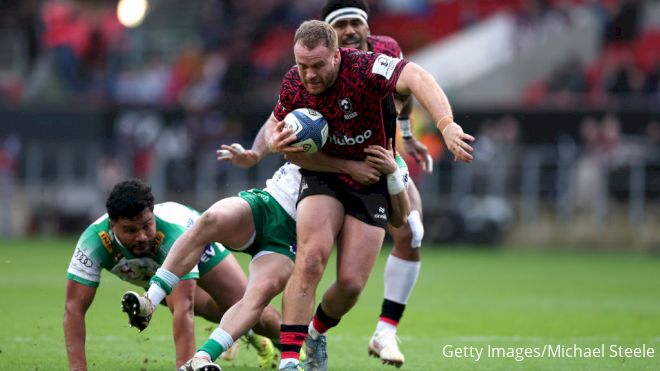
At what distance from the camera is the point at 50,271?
54.3 feet

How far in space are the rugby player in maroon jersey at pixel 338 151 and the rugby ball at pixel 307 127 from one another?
58 millimetres

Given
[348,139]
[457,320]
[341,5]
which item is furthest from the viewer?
[457,320]

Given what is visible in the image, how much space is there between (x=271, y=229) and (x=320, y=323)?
747 mm

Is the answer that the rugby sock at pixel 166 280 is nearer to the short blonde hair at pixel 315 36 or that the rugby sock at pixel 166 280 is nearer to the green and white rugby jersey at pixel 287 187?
the green and white rugby jersey at pixel 287 187

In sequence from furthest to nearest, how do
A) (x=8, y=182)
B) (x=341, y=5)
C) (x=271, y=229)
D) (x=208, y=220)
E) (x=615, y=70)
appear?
(x=8, y=182) < (x=615, y=70) < (x=341, y=5) < (x=271, y=229) < (x=208, y=220)

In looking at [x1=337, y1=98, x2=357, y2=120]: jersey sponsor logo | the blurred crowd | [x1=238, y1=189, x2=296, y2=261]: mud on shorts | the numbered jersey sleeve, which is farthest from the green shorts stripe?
the blurred crowd

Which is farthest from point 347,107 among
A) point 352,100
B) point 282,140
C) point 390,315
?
point 390,315

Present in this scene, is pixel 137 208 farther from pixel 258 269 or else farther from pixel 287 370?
pixel 287 370

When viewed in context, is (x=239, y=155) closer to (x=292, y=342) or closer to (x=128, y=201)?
(x=128, y=201)

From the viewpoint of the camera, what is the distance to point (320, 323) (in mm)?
7547

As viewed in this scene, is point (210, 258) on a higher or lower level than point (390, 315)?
higher

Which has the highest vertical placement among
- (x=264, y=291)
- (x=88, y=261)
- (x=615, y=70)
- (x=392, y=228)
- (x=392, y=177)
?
(x=615, y=70)

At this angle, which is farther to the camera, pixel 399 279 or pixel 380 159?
pixel 399 279

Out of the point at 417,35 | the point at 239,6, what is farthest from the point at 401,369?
the point at 239,6
